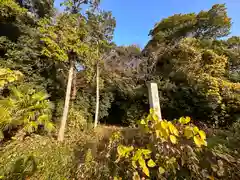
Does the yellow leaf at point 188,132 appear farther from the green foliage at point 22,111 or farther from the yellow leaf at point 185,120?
the green foliage at point 22,111

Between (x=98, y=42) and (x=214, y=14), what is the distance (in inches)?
441

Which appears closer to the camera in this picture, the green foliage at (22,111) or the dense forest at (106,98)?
the dense forest at (106,98)

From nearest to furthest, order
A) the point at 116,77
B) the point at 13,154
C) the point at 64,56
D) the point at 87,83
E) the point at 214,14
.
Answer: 1. the point at 13,154
2. the point at 64,56
3. the point at 87,83
4. the point at 116,77
5. the point at 214,14

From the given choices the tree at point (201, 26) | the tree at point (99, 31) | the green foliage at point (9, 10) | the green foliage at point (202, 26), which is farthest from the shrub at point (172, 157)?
the green foliage at point (202, 26)

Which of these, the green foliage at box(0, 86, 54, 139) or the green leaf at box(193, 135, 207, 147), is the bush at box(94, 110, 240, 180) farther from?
the green foliage at box(0, 86, 54, 139)

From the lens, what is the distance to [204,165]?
55.7 inches

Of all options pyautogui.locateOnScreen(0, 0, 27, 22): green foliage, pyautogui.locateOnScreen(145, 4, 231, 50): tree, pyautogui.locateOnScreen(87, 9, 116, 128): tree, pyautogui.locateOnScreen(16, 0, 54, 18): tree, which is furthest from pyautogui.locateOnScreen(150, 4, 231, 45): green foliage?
pyautogui.locateOnScreen(0, 0, 27, 22): green foliage

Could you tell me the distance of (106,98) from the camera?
31.9ft

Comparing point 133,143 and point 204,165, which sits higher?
point 133,143

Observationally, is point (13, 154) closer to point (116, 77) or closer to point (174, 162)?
point (174, 162)

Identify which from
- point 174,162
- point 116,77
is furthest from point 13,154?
point 116,77

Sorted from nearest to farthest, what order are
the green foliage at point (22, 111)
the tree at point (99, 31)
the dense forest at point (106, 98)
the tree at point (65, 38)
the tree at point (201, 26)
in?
1. the dense forest at point (106, 98)
2. the green foliage at point (22, 111)
3. the tree at point (65, 38)
4. the tree at point (99, 31)
5. the tree at point (201, 26)

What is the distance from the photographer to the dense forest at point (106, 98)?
1.37 meters

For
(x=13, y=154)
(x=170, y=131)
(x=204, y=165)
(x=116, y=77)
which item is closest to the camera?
(x=170, y=131)
